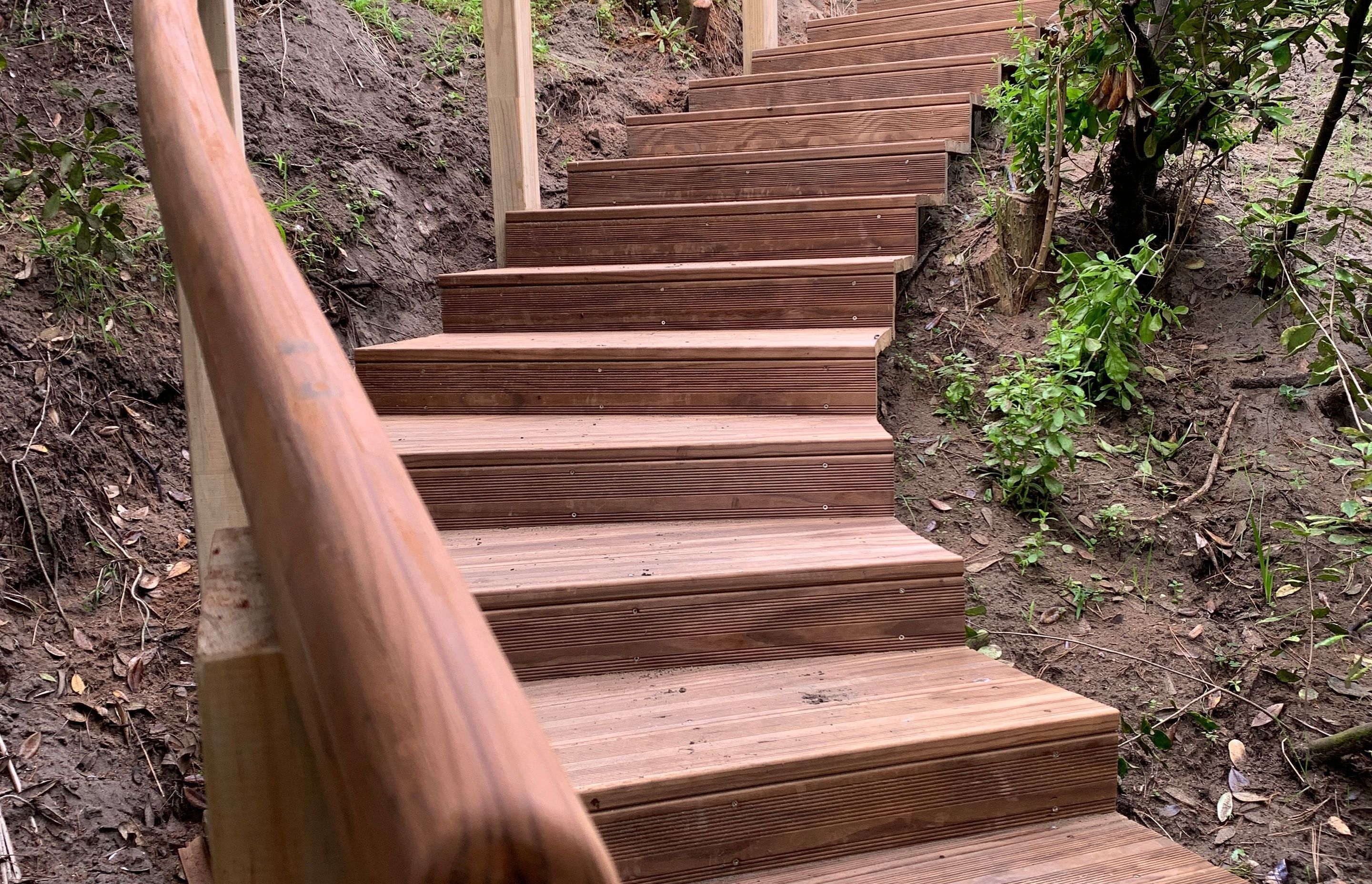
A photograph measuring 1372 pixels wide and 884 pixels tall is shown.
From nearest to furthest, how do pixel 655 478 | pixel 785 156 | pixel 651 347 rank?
1. pixel 655 478
2. pixel 651 347
3. pixel 785 156

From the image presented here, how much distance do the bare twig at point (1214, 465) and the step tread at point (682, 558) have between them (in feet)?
2.93

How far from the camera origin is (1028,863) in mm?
1438

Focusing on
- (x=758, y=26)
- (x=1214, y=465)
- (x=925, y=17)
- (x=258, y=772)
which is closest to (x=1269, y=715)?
(x=1214, y=465)

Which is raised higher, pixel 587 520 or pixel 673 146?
pixel 673 146

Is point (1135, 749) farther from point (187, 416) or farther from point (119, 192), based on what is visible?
point (119, 192)

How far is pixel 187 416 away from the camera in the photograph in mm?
1923

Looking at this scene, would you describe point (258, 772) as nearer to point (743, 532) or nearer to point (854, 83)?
point (743, 532)

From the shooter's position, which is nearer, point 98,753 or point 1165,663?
point 98,753

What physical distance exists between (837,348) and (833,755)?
106 centimetres

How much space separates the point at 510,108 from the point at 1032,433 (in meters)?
1.79

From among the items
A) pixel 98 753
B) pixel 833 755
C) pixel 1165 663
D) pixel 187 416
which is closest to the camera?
pixel 833 755

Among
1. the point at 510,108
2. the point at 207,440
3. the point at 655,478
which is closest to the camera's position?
the point at 207,440

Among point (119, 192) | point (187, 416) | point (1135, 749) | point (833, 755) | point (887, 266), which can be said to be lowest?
point (1135, 749)

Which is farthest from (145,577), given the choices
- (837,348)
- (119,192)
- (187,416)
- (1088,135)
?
(1088,135)
